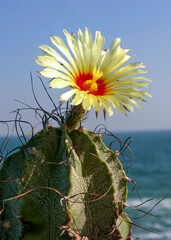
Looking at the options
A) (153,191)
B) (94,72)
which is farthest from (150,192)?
(94,72)

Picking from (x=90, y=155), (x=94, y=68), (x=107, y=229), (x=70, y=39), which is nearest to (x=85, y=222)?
(x=107, y=229)

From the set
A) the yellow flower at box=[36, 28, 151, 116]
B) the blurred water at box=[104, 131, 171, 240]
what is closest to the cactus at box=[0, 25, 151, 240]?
the yellow flower at box=[36, 28, 151, 116]

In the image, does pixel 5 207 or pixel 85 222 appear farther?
pixel 5 207

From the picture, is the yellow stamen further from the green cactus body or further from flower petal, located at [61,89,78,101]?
the green cactus body

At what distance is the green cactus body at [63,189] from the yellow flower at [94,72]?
29 cm

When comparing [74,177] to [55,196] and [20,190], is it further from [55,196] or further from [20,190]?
[20,190]

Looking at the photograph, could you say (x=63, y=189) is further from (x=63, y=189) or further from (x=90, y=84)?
(x=90, y=84)

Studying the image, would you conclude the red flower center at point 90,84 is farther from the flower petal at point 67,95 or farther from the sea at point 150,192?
the sea at point 150,192

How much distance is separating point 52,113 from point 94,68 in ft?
1.25

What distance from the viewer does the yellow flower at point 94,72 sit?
1.98 metres

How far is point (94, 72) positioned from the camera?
2.25 metres

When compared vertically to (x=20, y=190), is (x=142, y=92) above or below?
above

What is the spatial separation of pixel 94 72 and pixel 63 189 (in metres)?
0.74

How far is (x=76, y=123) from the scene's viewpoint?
2.28m
